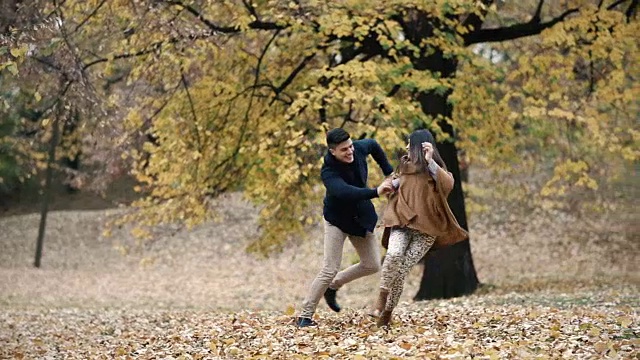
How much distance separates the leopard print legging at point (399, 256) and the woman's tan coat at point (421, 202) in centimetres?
13

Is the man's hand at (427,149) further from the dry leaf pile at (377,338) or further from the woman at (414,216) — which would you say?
the dry leaf pile at (377,338)

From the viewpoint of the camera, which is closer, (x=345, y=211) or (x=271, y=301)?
(x=345, y=211)

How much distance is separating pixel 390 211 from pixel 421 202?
316mm

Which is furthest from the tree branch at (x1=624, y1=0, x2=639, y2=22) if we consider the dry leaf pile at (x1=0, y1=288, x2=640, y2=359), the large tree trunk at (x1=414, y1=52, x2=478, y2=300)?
the dry leaf pile at (x1=0, y1=288, x2=640, y2=359)

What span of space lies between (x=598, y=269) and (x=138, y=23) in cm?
1617

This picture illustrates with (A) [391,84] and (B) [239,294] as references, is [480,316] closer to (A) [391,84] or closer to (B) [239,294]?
(A) [391,84]

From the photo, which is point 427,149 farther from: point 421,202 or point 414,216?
point 414,216

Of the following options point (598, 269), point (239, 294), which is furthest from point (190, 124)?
point (598, 269)

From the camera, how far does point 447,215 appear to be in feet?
27.6

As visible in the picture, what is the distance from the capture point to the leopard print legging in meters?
8.40

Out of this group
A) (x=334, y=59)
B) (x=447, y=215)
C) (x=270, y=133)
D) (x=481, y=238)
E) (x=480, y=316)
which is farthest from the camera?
(x=481, y=238)

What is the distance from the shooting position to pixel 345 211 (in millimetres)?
8758

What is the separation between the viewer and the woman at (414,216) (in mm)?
8251

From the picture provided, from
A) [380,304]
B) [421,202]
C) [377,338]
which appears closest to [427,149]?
[421,202]
